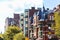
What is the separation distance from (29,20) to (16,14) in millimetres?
42348

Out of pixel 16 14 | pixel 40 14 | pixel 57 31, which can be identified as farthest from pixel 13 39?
pixel 16 14

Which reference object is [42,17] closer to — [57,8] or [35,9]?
[57,8]

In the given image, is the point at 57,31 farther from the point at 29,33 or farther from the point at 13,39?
the point at 29,33

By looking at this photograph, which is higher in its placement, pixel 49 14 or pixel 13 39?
pixel 49 14

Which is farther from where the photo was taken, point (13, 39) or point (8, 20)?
point (8, 20)

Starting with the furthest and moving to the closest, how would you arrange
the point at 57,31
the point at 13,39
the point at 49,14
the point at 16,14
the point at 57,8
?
the point at 16,14 → the point at 13,39 → the point at 49,14 → the point at 57,8 → the point at 57,31

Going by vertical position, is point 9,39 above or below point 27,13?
below

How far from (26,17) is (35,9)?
479cm

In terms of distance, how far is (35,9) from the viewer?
11125 centimetres

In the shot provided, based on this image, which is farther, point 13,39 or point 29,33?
point 29,33

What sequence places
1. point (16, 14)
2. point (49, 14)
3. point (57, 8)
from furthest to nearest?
point (16, 14) → point (49, 14) → point (57, 8)

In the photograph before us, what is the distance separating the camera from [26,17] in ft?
373

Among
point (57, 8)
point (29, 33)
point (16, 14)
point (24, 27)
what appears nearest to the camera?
point (57, 8)

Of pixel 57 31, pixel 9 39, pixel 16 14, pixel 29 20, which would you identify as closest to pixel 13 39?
pixel 9 39
